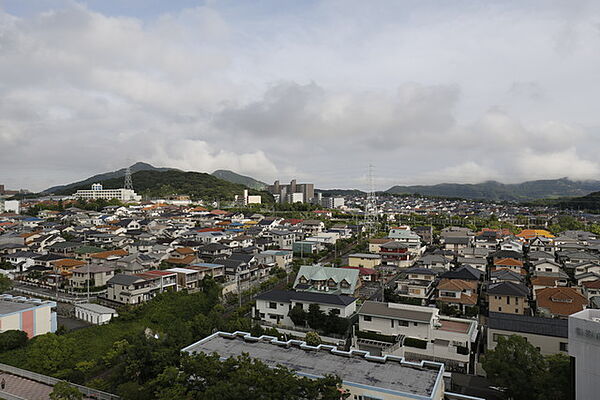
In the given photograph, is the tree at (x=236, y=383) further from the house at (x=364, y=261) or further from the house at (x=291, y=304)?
the house at (x=364, y=261)

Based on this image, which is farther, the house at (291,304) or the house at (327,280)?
the house at (327,280)

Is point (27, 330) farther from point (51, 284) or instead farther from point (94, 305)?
point (51, 284)

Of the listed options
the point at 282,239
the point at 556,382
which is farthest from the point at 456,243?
the point at 556,382

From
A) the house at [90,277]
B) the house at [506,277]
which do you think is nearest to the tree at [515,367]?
the house at [506,277]

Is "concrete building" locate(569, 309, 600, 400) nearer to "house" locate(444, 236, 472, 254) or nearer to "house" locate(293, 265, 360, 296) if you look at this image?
"house" locate(293, 265, 360, 296)

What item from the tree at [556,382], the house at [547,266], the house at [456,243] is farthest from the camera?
the house at [456,243]

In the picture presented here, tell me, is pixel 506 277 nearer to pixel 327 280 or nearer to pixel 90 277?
pixel 327 280
